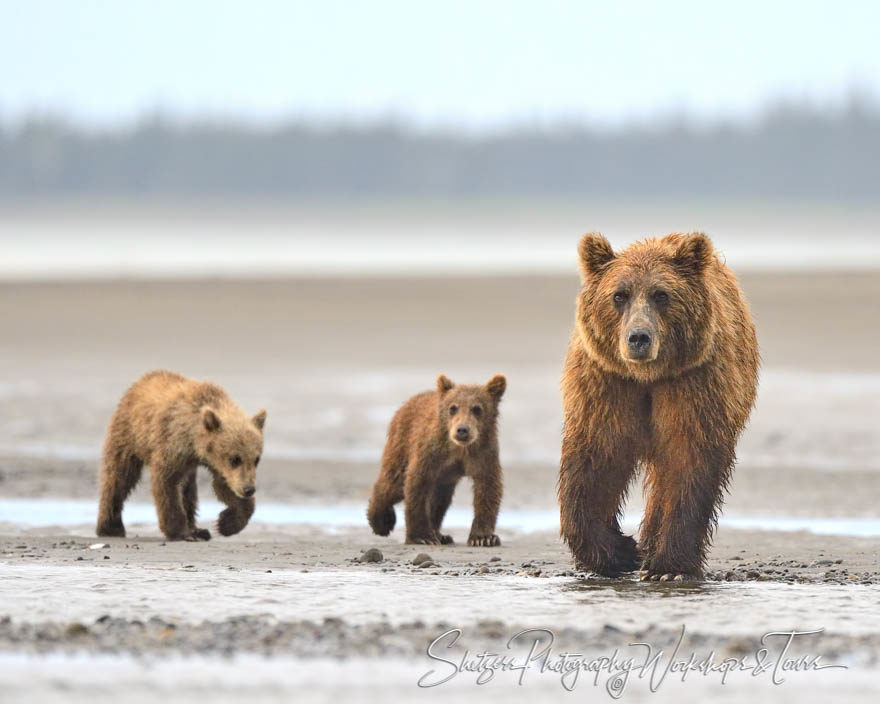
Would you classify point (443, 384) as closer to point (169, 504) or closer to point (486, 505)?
point (486, 505)

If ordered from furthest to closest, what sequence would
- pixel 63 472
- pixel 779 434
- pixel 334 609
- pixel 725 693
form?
pixel 779 434
pixel 63 472
pixel 334 609
pixel 725 693

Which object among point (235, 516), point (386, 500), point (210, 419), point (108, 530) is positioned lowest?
point (108, 530)

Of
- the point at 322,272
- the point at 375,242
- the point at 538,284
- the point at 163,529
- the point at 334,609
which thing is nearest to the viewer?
the point at 334,609

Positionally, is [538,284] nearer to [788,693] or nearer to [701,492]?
[701,492]

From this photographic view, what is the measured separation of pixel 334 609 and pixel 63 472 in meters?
7.14

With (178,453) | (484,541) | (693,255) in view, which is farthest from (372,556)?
(693,255)

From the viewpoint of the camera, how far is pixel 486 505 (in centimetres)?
945

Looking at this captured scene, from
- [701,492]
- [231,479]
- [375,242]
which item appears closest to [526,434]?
[231,479]

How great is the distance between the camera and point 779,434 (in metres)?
15.5

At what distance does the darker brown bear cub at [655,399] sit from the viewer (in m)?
6.84

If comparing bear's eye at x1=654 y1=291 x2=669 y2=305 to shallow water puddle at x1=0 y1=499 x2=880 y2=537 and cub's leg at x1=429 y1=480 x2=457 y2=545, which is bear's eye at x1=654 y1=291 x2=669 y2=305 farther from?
shallow water puddle at x1=0 y1=499 x2=880 y2=537

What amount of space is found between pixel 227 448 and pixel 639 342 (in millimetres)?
3774

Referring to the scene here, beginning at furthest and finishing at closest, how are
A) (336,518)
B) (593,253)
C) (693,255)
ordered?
1. (336,518)
2. (593,253)
3. (693,255)

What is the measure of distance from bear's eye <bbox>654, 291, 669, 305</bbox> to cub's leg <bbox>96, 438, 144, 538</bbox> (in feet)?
14.1
